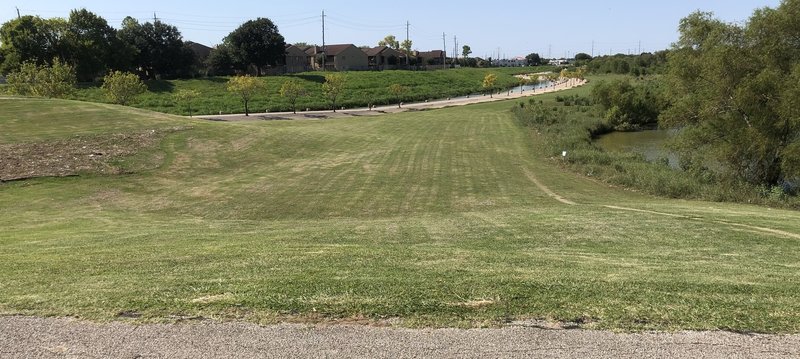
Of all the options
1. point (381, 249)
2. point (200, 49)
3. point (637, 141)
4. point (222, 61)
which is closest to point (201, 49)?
point (200, 49)

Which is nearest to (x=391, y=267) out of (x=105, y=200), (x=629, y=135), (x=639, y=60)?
(x=105, y=200)

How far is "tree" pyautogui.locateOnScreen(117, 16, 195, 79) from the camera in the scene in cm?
8956

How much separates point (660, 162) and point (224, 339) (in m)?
31.5

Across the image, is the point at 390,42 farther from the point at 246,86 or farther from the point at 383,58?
the point at 246,86

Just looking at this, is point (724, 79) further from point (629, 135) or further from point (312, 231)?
point (629, 135)

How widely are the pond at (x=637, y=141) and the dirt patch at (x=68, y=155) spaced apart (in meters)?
33.0

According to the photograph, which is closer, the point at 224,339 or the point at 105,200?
the point at 224,339

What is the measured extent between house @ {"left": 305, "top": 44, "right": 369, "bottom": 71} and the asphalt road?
13108 centimetres

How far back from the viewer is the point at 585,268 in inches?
351

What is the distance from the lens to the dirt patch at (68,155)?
2283cm

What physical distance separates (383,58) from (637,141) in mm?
109518

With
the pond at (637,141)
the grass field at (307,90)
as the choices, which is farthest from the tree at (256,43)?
the pond at (637,141)

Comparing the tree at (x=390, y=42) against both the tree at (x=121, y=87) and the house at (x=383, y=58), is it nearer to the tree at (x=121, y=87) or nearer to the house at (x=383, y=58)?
the house at (x=383, y=58)

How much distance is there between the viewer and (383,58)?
495ft
